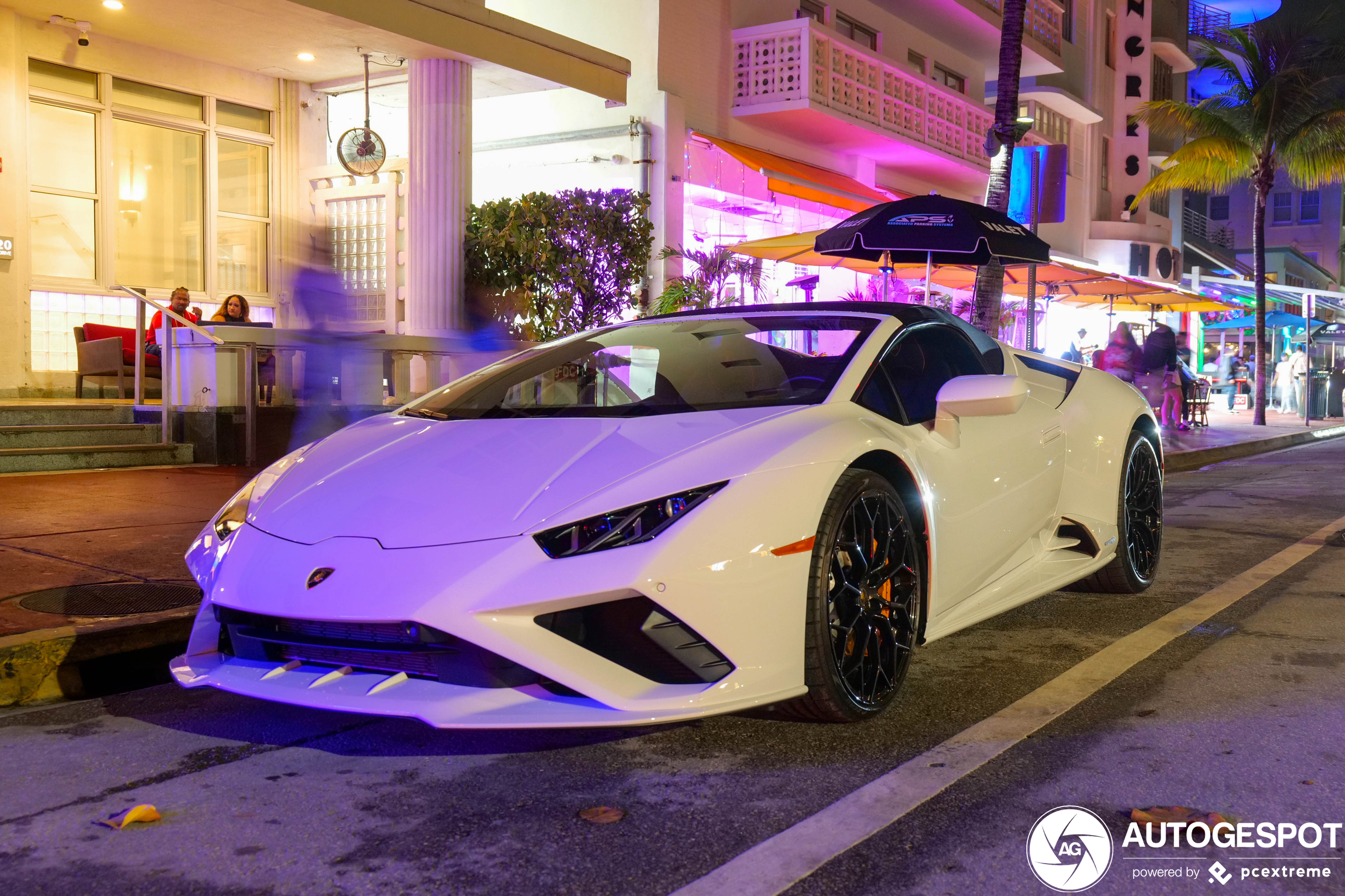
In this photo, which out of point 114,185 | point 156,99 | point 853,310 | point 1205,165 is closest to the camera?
point 853,310

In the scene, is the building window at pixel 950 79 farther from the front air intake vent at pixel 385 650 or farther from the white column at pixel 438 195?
the front air intake vent at pixel 385 650

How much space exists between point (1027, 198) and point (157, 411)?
8.45m

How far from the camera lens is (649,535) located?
3.11 m

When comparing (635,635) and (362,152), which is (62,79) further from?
(635,635)

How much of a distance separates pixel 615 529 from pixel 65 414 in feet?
28.9

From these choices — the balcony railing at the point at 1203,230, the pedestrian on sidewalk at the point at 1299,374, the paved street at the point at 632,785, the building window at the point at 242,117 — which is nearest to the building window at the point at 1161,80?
the balcony railing at the point at 1203,230

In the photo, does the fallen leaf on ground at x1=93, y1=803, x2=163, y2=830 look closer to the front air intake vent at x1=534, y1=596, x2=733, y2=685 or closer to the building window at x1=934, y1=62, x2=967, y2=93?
the front air intake vent at x1=534, y1=596, x2=733, y2=685

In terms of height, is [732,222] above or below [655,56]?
below

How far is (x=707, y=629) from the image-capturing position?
10.2 ft

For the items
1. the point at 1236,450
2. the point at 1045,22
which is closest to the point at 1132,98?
the point at 1045,22

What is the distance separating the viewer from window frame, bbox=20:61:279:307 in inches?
509

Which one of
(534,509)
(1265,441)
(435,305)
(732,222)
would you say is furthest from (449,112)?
(1265,441)

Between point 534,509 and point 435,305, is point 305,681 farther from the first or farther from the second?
point 435,305

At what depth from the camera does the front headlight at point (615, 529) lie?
122 inches
